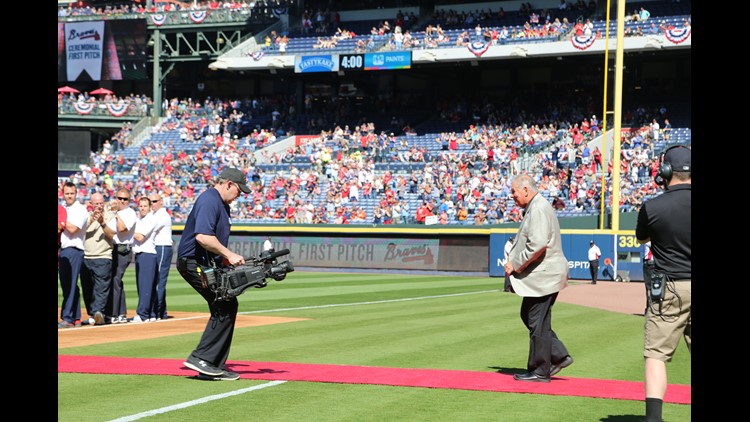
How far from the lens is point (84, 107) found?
186 feet

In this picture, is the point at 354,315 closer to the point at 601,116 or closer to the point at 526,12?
the point at 601,116

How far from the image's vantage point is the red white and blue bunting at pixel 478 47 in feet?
149

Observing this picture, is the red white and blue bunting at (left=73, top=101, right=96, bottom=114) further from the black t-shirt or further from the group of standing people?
the black t-shirt

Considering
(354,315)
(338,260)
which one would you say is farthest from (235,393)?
(338,260)

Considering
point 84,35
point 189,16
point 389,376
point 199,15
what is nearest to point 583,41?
point 199,15

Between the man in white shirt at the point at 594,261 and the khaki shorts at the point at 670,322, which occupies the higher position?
the khaki shorts at the point at 670,322

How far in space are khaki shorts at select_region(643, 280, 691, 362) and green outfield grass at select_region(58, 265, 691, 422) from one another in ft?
3.08

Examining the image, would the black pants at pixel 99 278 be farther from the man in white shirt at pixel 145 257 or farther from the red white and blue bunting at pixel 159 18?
the red white and blue bunting at pixel 159 18

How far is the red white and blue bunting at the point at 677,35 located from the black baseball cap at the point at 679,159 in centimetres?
3537

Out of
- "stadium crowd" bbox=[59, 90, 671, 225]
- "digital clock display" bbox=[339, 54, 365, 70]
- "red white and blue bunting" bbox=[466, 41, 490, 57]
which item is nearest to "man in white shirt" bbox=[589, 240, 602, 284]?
"stadium crowd" bbox=[59, 90, 671, 225]

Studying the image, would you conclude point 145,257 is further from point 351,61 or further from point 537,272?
point 351,61

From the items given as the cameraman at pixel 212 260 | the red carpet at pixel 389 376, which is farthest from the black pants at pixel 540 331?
the cameraman at pixel 212 260

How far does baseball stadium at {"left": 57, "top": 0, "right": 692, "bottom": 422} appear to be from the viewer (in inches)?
384

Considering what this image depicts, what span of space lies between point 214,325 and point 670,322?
14.6 feet
